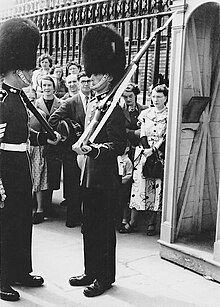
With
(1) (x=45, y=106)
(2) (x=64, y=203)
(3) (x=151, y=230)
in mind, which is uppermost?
(1) (x=45, y=106)

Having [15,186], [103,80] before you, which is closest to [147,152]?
[103,80]

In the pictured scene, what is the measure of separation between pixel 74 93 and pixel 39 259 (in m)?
1.09

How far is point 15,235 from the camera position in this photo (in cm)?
284

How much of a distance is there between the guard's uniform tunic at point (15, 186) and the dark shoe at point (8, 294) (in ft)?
0.12

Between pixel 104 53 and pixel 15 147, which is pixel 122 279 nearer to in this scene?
pixel 15 147

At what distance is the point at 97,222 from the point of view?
2.99 meters

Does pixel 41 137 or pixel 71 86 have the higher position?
pixel 71 86

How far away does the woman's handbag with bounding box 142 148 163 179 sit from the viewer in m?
3.87

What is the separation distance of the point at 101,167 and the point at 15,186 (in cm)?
47

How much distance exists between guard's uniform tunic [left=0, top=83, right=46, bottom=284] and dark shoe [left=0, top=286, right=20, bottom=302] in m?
0.04

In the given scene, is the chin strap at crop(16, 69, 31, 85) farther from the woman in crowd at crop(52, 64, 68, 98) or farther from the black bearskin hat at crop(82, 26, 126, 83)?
the woman in crowd at crop(52, 64, 68, 98)

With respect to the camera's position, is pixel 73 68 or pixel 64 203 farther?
pixel 64 203

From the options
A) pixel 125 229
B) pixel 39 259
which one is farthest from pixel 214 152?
pixel 39 259

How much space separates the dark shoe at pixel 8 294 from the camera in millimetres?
2775
